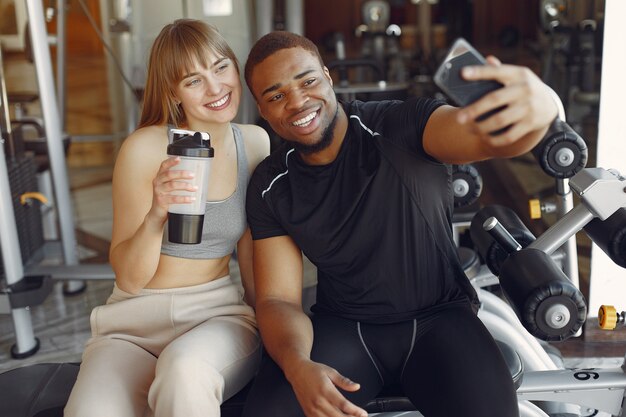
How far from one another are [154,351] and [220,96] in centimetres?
55

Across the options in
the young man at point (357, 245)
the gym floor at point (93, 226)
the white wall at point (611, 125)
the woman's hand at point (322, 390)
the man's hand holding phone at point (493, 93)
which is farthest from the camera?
the gym floor at point (93, 226)

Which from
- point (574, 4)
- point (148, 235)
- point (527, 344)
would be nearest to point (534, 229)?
point (527, 344)

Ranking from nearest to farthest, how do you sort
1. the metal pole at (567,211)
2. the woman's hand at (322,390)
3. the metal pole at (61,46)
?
1. the woman's hand at (322,390)
2. the metal pole at (567,211)
3. the metal pole at (61,46)

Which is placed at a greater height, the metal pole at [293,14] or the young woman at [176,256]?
the metal pole at [293,14]

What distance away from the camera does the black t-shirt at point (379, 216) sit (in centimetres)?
143

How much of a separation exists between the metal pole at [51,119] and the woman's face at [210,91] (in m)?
1.27

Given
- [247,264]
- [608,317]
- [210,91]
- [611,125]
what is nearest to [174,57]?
[210,91]

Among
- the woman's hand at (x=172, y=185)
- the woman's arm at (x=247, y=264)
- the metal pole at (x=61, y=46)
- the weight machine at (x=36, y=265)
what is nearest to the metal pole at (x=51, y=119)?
the weight machine at (x=36, y=265)

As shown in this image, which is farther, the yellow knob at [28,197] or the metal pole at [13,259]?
the yellow knob at [28,197]

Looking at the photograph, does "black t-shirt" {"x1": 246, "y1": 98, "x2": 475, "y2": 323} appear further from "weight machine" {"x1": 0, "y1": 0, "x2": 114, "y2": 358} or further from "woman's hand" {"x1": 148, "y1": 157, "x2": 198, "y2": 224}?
"weight machine" {"x1": 0, "y1": 0, "x2": 114, "y2": 358}

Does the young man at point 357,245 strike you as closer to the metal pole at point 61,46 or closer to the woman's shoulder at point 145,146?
the woman's shoulder at point 145,146

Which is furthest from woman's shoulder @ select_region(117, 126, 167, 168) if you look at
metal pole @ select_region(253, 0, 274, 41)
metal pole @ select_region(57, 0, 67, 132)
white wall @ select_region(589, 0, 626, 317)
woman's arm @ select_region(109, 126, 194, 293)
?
metal pole @ select_region(57, 0, 67, 132)

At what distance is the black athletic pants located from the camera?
1272mm

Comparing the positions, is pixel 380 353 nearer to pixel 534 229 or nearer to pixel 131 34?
pixel 534 229
